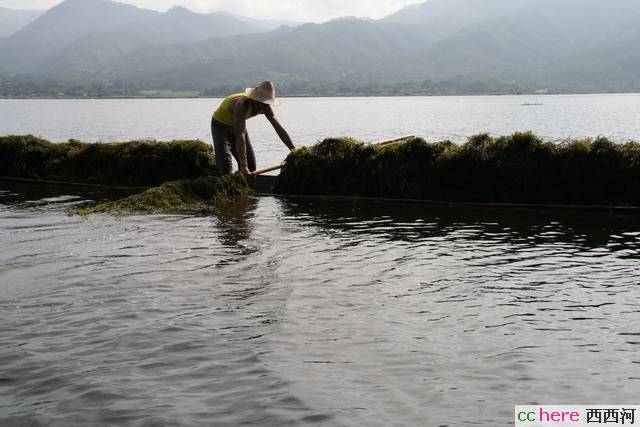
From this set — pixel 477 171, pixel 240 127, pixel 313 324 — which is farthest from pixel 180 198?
pixel 313 324

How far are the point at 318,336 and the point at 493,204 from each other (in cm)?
1102

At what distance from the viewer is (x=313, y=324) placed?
8.63m

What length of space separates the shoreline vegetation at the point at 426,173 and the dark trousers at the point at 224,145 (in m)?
0.45

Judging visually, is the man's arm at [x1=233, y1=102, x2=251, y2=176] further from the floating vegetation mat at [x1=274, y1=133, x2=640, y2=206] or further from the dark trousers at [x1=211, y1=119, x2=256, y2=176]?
the floating vegetation mat at [x1=274, y1=133, x2=640, y2=206]

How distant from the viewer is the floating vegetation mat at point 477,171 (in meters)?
17.3

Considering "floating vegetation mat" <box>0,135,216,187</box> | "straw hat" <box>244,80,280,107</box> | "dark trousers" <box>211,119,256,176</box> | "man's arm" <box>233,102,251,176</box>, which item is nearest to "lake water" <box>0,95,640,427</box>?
"man's arm" <box>233,102,251,176</box>

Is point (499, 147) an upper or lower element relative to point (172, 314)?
upper

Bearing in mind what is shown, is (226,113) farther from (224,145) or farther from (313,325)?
(313,325)

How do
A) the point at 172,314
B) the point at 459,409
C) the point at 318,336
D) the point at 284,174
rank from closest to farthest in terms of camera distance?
1. the point at 459,409
2. the point at 318,336
3. the point at 172,314
4. the point at 284,174

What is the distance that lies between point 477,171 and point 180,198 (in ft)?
25.2

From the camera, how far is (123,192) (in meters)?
22.7

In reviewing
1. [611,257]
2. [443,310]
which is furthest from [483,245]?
[443,310]

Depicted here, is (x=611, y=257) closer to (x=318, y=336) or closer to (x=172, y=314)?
(x=318, y=336)

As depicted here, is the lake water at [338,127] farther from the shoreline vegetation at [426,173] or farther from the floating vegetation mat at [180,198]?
the floating vegetation mat at [180,198]
